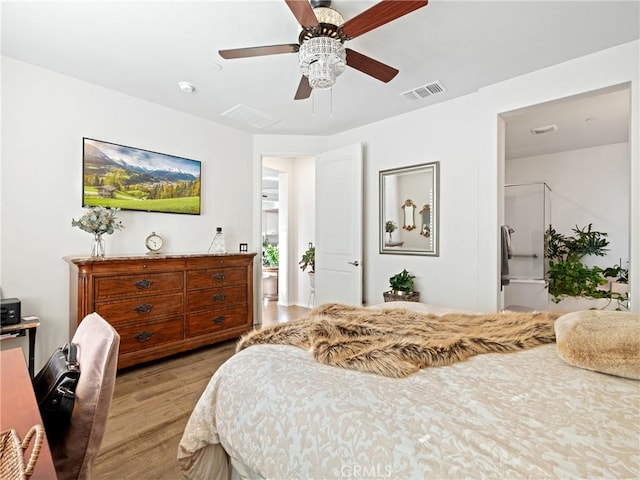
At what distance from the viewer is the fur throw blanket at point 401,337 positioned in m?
Answer: 1.12

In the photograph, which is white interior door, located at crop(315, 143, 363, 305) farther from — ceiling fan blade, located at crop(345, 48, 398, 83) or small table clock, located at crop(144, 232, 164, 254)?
small table clock, located at crop(144, 232, 164, 254)

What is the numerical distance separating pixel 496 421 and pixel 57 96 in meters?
3.75

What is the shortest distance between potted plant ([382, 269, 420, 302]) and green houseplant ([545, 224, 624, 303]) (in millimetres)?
2439

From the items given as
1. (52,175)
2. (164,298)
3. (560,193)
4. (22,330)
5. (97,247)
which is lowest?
(22,330)

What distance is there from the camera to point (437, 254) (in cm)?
337

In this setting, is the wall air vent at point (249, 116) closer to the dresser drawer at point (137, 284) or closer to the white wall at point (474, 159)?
the white wall at point (474, 159)

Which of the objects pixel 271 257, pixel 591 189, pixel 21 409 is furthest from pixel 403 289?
pixel 271 257

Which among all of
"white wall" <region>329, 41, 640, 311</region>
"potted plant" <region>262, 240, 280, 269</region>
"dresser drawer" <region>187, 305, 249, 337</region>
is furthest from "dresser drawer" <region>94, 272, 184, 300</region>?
"potted plant" <region>262, 240, 280, 269</region>

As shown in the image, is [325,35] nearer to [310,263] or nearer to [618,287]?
[310,263]

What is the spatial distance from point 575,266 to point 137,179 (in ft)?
18.5

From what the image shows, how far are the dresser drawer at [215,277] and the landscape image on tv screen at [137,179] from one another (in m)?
0.80

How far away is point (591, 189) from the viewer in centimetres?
484

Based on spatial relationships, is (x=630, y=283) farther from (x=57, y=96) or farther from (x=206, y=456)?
(x=57, y=96)

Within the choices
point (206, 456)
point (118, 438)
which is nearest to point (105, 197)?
point (118, 438)
